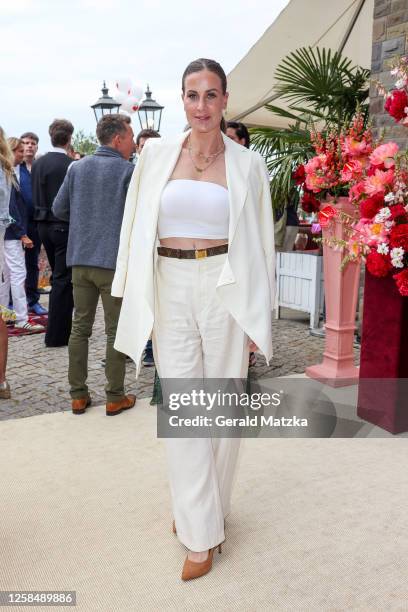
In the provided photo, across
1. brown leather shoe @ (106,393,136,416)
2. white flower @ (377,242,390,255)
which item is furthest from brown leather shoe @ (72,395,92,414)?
white flower @ (377,242,390,255)

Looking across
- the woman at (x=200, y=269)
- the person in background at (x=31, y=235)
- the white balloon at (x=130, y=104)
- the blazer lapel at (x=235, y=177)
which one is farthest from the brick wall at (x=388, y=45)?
the white balloon at (x=130, y=104)

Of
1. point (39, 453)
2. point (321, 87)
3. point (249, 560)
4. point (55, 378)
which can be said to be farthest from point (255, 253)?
point (321, 87)

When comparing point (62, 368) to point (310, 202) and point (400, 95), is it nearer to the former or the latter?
point (310, 202)

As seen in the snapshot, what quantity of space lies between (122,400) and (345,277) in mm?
2156

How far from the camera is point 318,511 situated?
295 centimetres

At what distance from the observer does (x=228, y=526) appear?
2.82 meters

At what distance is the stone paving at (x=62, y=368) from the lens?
467 cm

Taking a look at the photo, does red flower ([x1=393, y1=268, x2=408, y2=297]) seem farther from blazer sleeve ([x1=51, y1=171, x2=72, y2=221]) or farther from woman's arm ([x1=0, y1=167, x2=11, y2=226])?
woman's arm ([x1=0, y1=167, x2=11, y2=226])

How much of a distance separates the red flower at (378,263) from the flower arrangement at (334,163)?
645mm

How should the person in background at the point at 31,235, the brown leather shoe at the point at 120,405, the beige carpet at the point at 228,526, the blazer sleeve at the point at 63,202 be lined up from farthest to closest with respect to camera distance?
the person in background at the point at 31,235 < the blazer sleeve at the point at 63,202 < the brown leather shoe at the point at 120,405 < the beige carpet at the point at 228,526

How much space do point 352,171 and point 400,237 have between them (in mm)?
771

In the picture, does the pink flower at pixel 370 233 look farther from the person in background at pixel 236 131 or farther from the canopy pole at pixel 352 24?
the canopy pole at pixel 352 24

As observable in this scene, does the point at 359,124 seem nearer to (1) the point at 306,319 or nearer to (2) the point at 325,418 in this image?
(2) the point at 325,418

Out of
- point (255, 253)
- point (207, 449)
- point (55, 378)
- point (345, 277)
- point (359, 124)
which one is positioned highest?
point (359, 124)
